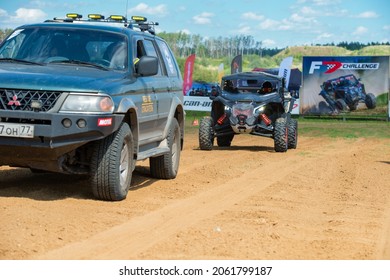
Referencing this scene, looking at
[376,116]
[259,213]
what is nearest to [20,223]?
[259,213]

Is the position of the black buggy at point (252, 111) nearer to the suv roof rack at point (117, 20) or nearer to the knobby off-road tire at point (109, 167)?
the suv roof rack at point (117, 20)

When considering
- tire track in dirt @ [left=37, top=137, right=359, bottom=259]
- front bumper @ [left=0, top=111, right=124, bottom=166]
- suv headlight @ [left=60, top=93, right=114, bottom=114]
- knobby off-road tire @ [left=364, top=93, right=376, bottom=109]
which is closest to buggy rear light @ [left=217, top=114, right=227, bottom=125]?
tire track in dirt @ [left=37, top=137, right=359, bottom=259]

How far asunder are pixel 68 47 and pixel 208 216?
287cm

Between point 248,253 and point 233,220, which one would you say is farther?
point 233,220

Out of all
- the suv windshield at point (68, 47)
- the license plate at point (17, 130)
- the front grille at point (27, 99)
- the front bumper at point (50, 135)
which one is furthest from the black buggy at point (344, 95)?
the license plate at point (17, 130)

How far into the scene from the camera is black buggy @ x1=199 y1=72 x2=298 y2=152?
18.3 metres

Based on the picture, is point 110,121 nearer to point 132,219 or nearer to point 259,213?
point 132,219

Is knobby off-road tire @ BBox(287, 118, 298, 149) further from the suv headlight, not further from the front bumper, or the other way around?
the front bumper

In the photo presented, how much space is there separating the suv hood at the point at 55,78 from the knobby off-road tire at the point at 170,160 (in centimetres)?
212

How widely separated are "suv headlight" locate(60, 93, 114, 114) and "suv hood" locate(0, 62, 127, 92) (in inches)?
2.8

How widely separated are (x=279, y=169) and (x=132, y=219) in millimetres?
6096

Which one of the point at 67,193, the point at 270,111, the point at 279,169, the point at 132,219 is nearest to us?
the point at 132,219

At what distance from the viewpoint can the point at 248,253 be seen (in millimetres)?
6652

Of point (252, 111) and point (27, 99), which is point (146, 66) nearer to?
point (27, 99)
